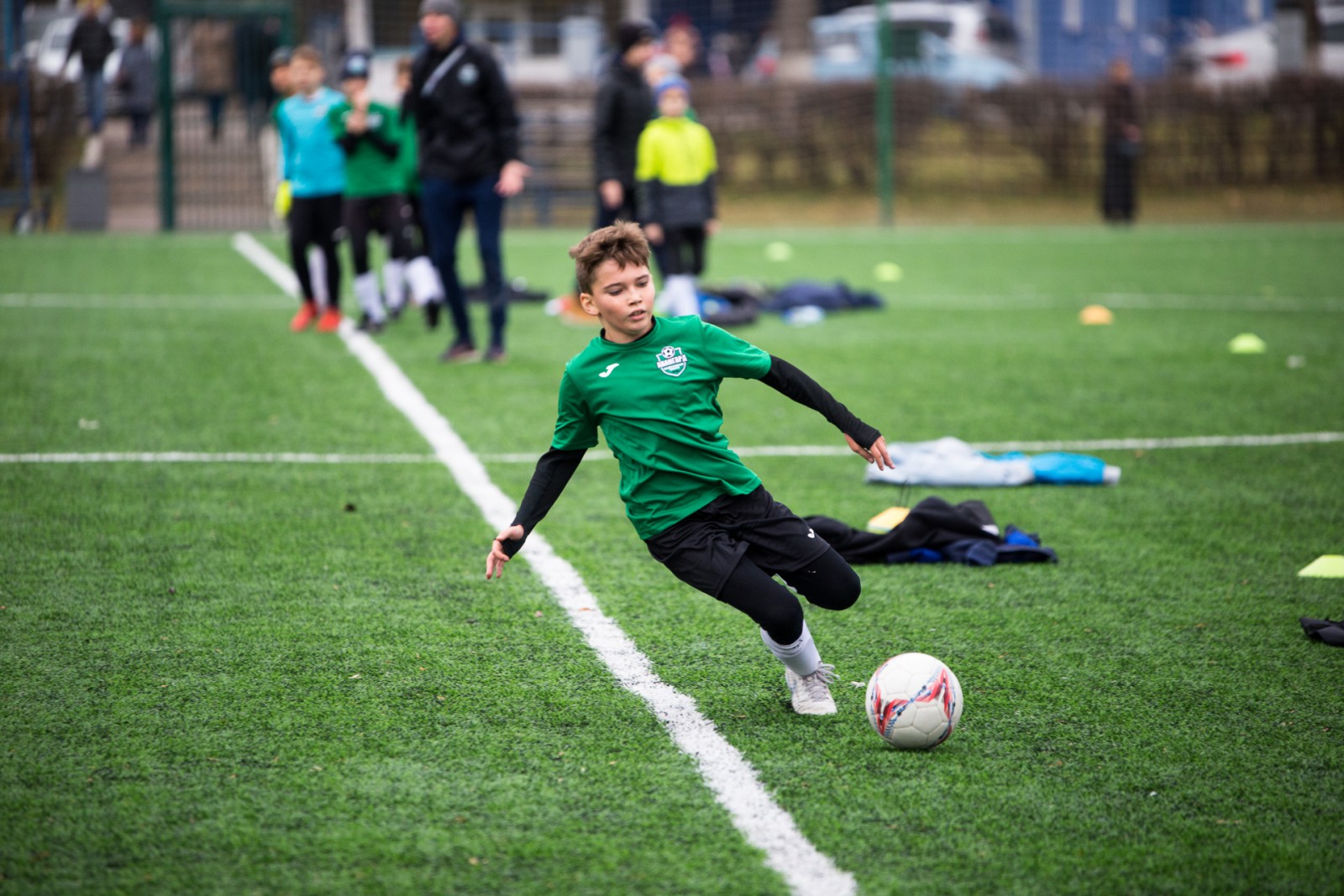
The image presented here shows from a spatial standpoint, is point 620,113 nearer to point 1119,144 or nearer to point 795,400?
point 795,400

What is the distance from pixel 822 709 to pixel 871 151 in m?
21.6

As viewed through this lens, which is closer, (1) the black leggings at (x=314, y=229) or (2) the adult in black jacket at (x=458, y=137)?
Result: (2) the adult in black jacket at (x=458, y=137)

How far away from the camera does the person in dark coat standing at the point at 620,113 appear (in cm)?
1101

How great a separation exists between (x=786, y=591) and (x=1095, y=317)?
8942mm

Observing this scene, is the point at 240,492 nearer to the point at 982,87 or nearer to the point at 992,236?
the point at 992,236

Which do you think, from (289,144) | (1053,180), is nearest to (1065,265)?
(1053,180)

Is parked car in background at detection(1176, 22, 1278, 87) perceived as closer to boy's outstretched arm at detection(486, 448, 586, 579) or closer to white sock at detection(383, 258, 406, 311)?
white sock at detection(383, 258, 406, 311)

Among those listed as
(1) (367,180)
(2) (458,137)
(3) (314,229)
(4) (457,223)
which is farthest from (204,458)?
(1) (367,180)

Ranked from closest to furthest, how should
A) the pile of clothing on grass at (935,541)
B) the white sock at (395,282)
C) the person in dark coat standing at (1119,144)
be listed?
the pile of clothing on grass at (935,541), the white sock at (395,282), the person in dark coat standing at (1119,144)

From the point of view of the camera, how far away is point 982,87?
79.7ft

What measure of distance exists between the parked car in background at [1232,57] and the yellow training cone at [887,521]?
20.5 m

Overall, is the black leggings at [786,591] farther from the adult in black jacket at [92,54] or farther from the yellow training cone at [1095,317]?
the adult in black jacket at [92,54]

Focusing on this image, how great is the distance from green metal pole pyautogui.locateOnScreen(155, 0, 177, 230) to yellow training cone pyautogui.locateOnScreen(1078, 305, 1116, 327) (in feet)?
40.8

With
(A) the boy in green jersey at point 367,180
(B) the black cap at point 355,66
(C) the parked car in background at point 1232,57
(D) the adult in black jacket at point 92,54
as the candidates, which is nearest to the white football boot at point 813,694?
(A) the boy in green jersey at point 367,180
